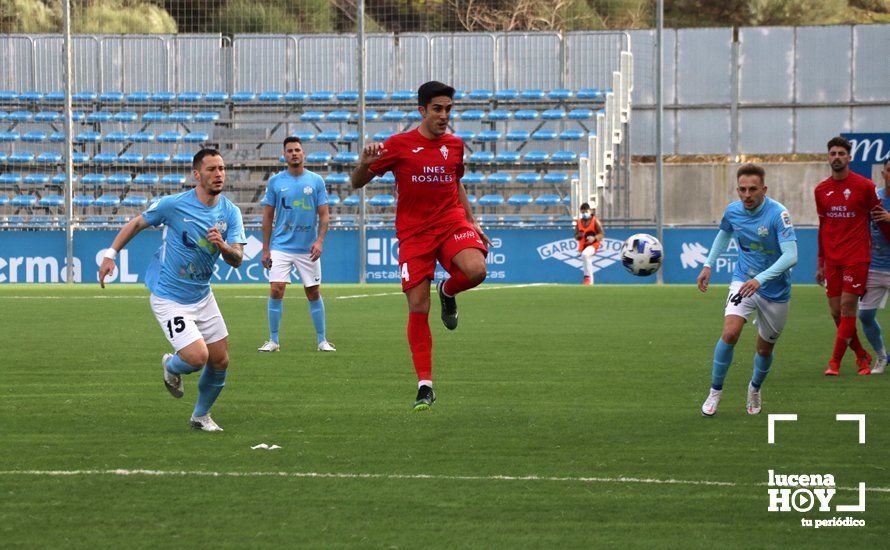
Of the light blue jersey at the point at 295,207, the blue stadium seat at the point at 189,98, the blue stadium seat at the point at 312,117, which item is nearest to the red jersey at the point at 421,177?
the light blue jersey at the point at 295,207

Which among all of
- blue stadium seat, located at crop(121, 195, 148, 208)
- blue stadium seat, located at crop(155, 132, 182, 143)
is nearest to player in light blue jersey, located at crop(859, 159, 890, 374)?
blue stadium seat, located at crop(121, 195, 148, 208)

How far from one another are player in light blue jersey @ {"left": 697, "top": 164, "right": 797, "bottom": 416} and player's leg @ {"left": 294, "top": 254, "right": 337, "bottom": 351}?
18.0 ft

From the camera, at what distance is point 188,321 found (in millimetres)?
8039

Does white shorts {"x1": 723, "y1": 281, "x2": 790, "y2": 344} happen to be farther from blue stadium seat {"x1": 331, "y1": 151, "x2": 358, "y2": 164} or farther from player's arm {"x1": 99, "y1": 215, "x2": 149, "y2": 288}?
blue stadium seat {"x1": 331, "y1": 151, "x2": 358, "y2": 164}

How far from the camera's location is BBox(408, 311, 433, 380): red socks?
8891 millimetres

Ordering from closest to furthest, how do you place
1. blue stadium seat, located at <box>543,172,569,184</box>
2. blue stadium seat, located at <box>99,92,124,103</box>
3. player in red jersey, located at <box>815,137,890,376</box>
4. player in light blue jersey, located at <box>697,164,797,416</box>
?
player in light blue jersey, located at <box>697,164,797,416</box> < player in red jersey, located at <box>815,137,890,376</box> < blue stadium seat, located at <box>543,172,569,184</box> < blue stadium seat, located at <box>99,92,124,103</box>

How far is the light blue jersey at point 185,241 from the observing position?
26.6 feet

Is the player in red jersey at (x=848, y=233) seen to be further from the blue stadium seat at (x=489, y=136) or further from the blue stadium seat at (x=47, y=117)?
the blue stadium seat at (x=47, y=117)

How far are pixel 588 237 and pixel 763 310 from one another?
2041cm

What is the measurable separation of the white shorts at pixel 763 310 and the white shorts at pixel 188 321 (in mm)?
3435

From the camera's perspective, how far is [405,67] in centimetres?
3909

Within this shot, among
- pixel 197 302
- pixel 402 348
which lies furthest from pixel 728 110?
pixel 197 302

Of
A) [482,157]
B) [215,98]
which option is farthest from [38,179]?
[482,157]

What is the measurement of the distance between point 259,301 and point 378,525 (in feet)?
53.2
